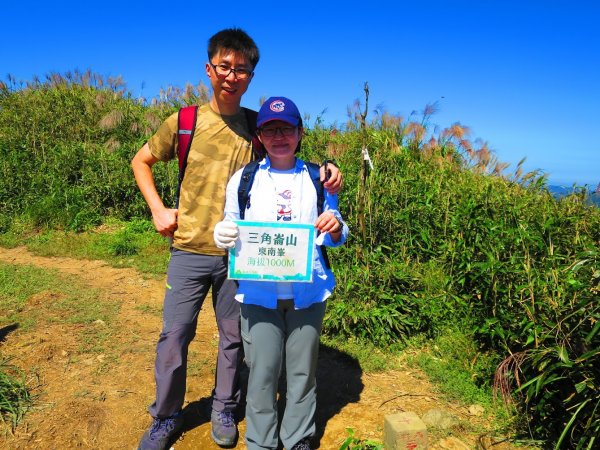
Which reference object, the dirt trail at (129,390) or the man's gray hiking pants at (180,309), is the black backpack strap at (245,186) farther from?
the dirt trail at (129,390)

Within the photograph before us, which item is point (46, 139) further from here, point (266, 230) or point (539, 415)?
point (539, 415)

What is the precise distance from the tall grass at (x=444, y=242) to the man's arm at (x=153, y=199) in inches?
74.0

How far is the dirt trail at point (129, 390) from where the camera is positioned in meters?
2.89

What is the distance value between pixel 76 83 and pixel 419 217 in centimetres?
1073

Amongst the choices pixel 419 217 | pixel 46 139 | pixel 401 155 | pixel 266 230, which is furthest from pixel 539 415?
pixel 46 139

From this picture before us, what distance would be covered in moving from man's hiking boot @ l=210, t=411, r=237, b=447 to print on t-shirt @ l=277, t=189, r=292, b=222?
4.34 ft

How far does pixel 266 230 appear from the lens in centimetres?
225

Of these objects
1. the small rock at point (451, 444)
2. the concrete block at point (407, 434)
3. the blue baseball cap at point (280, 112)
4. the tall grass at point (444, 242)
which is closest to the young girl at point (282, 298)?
the blue baseball cap at point (280, 112)

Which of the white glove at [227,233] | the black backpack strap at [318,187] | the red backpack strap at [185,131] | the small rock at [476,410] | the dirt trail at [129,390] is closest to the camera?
→ the white glove at [227,233]

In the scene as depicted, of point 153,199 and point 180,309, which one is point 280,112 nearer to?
point 153,199

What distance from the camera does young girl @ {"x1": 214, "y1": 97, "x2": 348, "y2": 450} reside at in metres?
2.38

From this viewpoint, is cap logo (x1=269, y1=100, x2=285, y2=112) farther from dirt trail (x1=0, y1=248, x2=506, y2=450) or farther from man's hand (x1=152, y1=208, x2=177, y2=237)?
dirt trail (x1=0, y1=248, x2=506, y2=450)

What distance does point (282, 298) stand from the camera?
240 centimetres

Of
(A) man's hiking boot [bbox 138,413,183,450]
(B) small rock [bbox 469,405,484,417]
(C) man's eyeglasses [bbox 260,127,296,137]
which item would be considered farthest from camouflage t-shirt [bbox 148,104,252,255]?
(B) small rock [bbox 469,405,484,417]
